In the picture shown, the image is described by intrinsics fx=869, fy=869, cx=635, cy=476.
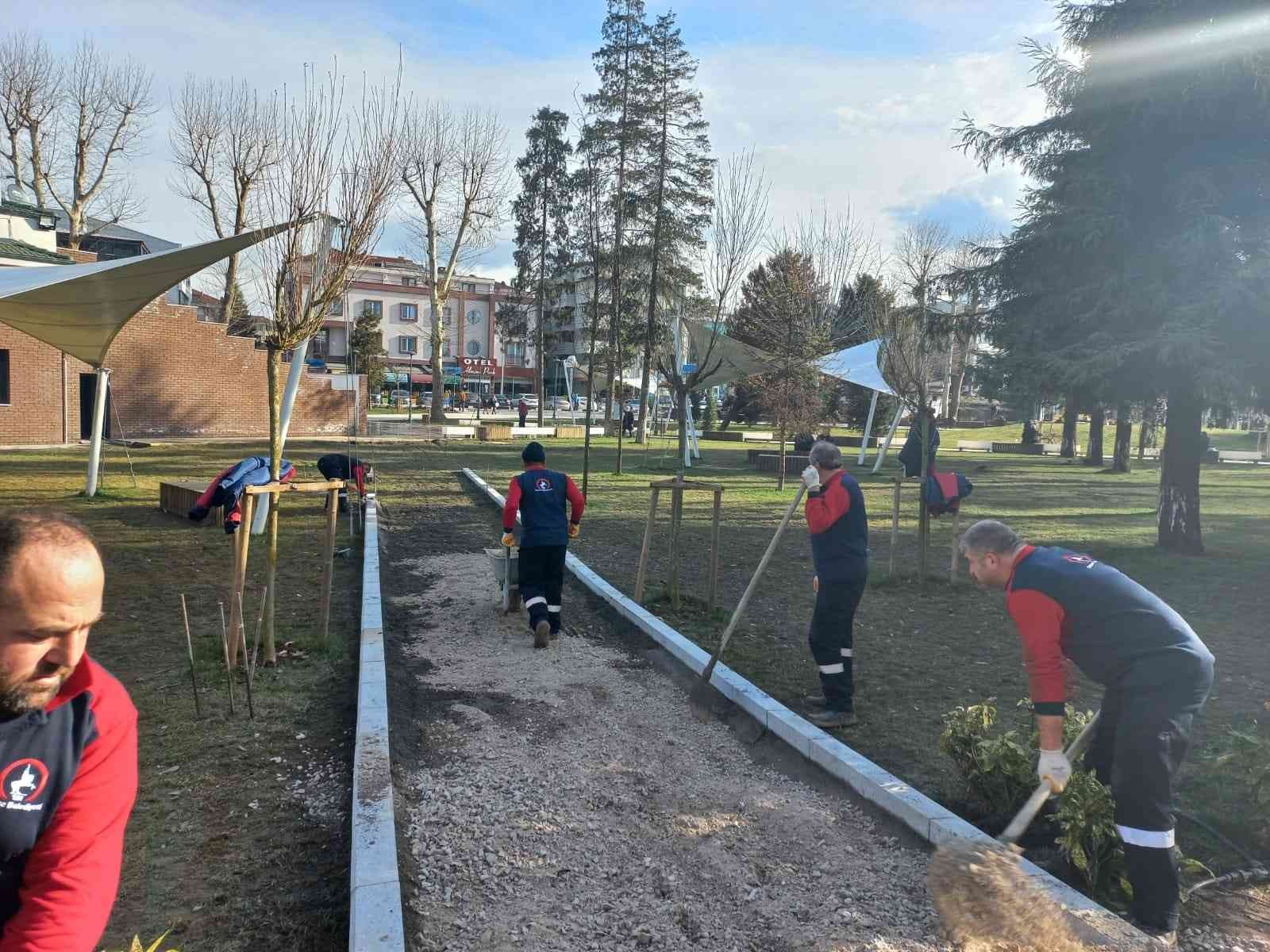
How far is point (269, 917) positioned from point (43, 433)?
25.6 metres

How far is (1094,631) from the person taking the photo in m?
3.30

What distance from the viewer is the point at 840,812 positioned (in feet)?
13.6

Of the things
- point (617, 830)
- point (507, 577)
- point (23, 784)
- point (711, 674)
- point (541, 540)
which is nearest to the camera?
point (23, 784)

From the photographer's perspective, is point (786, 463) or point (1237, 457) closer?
point (786, 463)

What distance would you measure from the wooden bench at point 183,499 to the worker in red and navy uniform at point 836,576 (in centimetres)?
870

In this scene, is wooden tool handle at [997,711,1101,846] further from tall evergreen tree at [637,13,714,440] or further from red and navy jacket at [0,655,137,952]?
tall evergreen tree at [637,13,714,440]

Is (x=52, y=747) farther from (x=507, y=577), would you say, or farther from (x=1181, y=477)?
(x=1181, y=477)

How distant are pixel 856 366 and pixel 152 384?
2154cm

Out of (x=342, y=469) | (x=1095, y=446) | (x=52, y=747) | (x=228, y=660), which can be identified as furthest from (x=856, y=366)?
(x=52, y=747)

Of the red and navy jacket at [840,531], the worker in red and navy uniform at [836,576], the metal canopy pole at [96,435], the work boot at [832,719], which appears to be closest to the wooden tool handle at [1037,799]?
the work boot at [832,719]

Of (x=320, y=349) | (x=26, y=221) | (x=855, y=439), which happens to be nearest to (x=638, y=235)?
(x=855, y=439)

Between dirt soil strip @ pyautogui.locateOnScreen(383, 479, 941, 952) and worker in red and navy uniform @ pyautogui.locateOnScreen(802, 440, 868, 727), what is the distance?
647mm

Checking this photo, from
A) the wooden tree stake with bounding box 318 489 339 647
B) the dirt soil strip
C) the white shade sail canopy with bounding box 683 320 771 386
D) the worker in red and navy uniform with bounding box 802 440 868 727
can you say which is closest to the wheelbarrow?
the dirt soil strip

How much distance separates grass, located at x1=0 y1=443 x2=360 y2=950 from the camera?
10.4 feet
